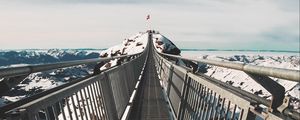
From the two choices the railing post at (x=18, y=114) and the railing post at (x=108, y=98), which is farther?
the railing post at (x=108, y=98)

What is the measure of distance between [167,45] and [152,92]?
313ft

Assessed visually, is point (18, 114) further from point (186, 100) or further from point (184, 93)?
point (184, 93)

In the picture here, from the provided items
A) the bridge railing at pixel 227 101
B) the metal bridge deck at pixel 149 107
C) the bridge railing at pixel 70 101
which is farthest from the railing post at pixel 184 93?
the metal bridge deck at pixel 149 107

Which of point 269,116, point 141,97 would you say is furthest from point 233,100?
point 141,97

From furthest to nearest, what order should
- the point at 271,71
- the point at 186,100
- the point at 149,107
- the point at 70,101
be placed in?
the point at 149,107
the point at 186,100
the point at 70,101
the point at 271,71

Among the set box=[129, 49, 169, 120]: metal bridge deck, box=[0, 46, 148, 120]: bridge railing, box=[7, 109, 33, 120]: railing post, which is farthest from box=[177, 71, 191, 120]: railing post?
box=[7, 109, 33, 120]: railing post

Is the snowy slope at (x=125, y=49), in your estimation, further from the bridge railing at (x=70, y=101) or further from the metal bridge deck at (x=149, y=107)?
the bridge railing at (x=70, y=101)

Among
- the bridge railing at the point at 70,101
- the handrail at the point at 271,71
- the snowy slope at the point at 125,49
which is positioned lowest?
the snowy slope at the point at 125,49

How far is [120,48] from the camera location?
120 m

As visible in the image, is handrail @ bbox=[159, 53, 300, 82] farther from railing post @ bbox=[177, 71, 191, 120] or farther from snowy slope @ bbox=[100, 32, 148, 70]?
snowy slope @ bbox=[100, 32, 148, 70]

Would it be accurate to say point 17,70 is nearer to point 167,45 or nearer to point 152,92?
point 152,92

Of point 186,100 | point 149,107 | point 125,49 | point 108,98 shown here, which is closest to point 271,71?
point 108,98

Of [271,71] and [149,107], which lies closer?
[271,71]

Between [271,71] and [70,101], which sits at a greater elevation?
[271,71]
